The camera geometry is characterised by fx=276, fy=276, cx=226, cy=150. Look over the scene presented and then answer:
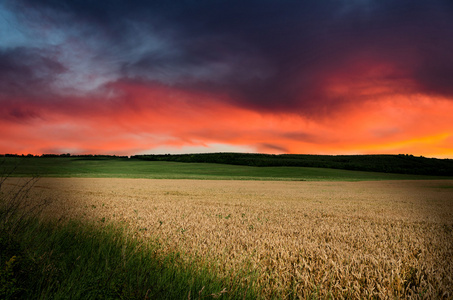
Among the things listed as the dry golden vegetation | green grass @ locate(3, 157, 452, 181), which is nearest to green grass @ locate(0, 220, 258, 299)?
the dry golden vegetation

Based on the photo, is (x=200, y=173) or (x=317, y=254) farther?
(x=200, y=173)

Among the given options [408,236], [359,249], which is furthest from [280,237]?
[408,236]

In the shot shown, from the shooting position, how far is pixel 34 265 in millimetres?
3723

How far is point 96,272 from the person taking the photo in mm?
4012

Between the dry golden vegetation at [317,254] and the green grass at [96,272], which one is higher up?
the green grass at [96,272]

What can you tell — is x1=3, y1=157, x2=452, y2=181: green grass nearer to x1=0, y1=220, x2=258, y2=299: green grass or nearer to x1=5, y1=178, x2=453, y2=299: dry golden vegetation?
x1=5, y1=178, x2=453, y2=299: dry golden vegetation

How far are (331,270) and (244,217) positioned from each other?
5347 millimetres

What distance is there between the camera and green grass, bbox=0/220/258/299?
3.17 m

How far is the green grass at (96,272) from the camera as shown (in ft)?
10.4

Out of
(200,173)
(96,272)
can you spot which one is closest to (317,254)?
(96,272)

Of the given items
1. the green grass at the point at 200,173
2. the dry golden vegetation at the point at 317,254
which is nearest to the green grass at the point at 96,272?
the dry golden vegetation at the point at 317,254

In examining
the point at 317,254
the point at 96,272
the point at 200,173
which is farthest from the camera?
the point at 200,173

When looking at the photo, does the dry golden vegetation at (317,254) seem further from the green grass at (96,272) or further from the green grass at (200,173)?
the green grass at (200,173)

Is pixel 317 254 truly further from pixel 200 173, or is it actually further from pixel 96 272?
pixel 200 173
